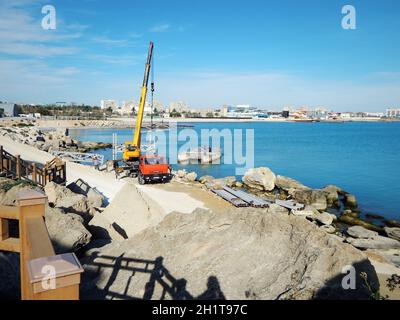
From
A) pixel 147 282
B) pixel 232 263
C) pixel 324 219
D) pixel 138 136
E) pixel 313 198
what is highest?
pixel 138 136

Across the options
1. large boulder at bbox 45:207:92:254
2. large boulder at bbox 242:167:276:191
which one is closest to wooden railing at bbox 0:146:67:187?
large boulder at bbox 45:207:92:254

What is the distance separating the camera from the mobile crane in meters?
23.0

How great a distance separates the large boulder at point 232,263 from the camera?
21.9 ft

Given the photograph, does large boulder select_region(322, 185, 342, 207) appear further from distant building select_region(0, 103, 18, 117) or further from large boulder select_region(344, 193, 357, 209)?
distant building select_region(0, 103, 18, 117)

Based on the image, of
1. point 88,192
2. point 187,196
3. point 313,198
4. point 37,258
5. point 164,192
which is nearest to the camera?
point 37,258

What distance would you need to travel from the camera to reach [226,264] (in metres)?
7.45

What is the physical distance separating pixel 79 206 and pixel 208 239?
4627mm

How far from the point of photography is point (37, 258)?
263 cm

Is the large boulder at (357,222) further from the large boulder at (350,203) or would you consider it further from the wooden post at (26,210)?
the wooden post at (26,210)

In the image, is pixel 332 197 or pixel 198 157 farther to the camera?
pixel 198 157

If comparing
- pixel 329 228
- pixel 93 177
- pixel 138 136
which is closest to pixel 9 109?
pixel 138 136

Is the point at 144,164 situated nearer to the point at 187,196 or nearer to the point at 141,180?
the point at 141,180

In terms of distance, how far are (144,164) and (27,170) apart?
7.99 meters

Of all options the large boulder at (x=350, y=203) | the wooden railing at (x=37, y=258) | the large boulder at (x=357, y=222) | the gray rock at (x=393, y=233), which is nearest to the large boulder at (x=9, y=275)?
the wooden railing at (x=37, y=258)
